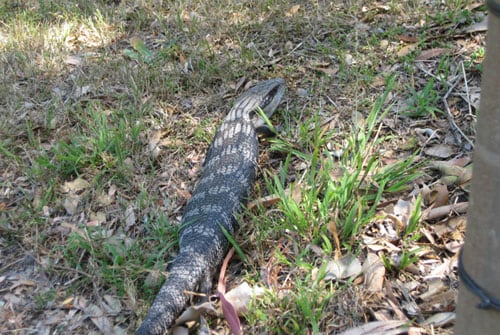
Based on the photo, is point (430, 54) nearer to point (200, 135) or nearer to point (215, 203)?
point (200, 135)

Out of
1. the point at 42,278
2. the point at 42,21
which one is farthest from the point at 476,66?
the point at 42,21

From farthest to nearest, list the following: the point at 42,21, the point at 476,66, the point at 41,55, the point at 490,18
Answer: the point at 42,21, the point at 41,55, the point at 476,66, the point at 490,18

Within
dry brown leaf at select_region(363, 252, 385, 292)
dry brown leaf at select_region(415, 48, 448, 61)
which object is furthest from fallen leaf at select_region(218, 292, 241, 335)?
dry brown leaf at select_region(415, 48, 448, 61)

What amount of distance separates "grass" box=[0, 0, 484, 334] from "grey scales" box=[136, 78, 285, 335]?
135mm

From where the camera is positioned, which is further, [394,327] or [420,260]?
[420,260]

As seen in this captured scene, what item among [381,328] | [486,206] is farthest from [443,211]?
[486,206]

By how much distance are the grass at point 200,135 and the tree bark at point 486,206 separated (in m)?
1.16

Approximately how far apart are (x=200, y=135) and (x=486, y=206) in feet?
10.5

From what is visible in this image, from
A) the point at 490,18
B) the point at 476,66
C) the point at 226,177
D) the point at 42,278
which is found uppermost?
the point at 490,18

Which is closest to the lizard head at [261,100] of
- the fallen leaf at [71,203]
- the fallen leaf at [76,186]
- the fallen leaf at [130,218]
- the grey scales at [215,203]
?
the grey scales at [215,203]

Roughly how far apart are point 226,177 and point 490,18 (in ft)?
8.78

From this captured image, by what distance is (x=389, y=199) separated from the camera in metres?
3.46

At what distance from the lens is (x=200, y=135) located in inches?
178

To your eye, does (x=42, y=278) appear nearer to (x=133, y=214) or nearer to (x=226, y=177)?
(x=133, y=214)
